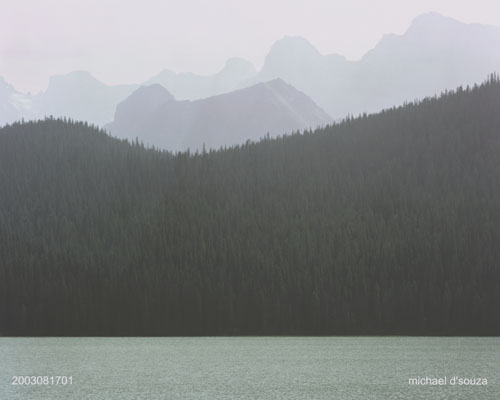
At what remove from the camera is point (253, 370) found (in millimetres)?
101062

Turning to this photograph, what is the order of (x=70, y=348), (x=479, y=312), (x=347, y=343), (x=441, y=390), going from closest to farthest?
(x=441, y=390), (x=70, y=348), (x=347, y=343), (x=479, y=312)

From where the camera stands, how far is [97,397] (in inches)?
2953

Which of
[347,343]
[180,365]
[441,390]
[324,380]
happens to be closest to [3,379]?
[180,365]

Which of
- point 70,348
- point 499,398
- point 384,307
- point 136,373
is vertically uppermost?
point 384,307

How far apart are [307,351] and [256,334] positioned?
6040cm

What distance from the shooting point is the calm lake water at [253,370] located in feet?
255

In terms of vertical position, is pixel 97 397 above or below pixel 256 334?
below

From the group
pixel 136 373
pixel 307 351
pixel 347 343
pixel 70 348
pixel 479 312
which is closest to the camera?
pixel 136 373

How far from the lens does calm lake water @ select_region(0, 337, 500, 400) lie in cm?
7762

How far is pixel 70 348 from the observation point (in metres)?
148

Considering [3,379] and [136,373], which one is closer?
[3,379]

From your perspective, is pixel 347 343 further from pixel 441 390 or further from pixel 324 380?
pixel 441 390

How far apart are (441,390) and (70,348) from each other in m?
83.7

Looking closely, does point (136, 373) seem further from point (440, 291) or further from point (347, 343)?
point (440, 291)
